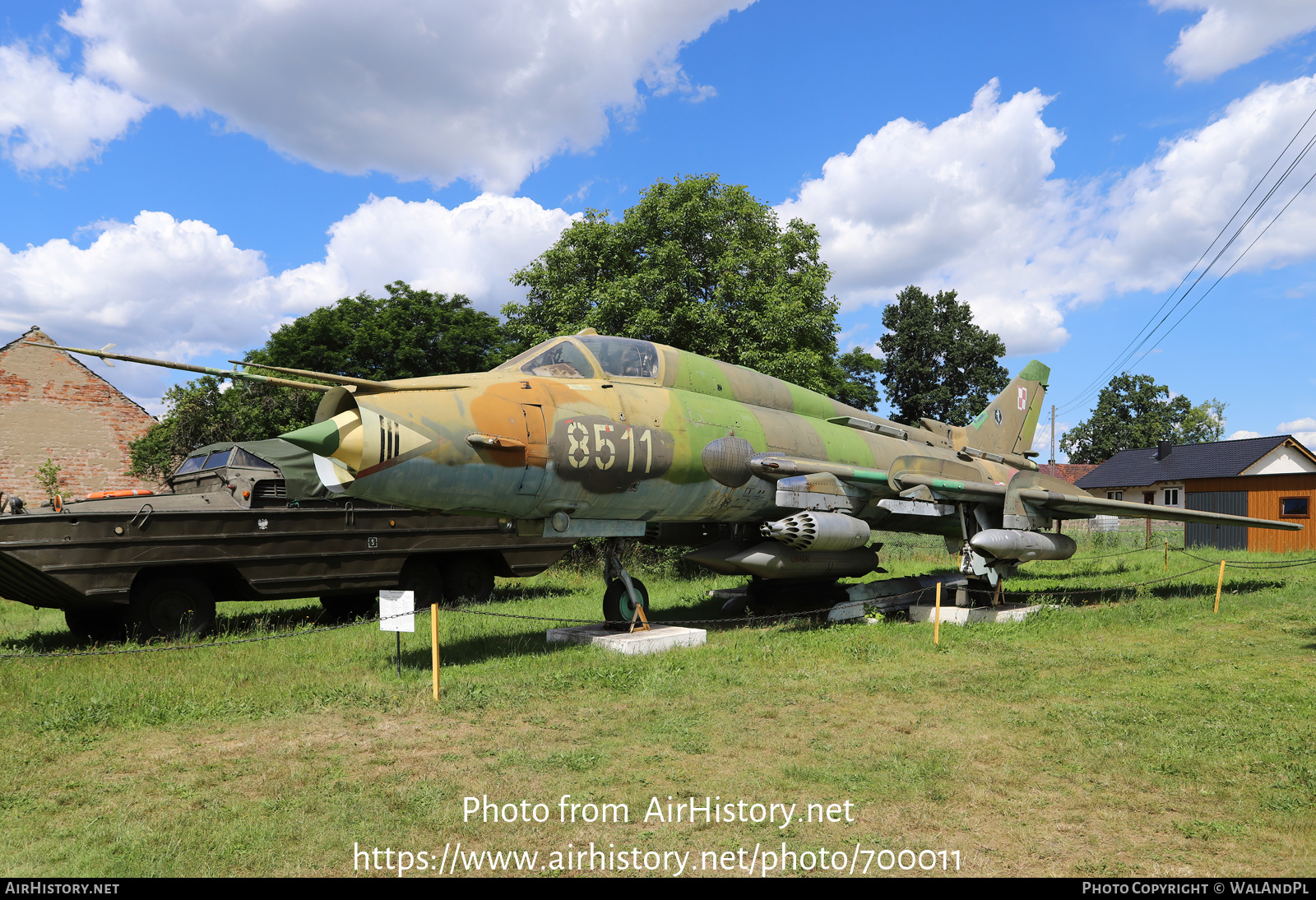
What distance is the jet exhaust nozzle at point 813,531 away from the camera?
32.1ft

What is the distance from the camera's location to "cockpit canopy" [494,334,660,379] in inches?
357

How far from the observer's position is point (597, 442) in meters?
8.63

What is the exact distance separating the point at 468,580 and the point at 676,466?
6141 mm

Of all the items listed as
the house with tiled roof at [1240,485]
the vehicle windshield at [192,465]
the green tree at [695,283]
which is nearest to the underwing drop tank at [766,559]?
the vehicle windshield at [192,465]

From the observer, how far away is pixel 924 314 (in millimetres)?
48812

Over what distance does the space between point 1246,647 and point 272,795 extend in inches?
412

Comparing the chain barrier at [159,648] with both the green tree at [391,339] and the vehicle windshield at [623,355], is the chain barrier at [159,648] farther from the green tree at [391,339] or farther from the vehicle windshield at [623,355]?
the green tree at [391,339]

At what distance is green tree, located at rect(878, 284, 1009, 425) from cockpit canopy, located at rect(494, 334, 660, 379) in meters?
40.8

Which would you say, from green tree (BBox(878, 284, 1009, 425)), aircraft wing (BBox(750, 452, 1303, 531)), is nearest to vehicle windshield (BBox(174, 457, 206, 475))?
aircraft wing (BBox(750, 452, 1303, 531))

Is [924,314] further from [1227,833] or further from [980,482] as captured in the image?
[1227,833]

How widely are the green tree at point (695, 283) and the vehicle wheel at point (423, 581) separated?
8924mm

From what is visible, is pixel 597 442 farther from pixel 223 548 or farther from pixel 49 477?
pixel 49 477

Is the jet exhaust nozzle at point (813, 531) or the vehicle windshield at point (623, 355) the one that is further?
the jet exhaust nozzle at point (813, 531)
